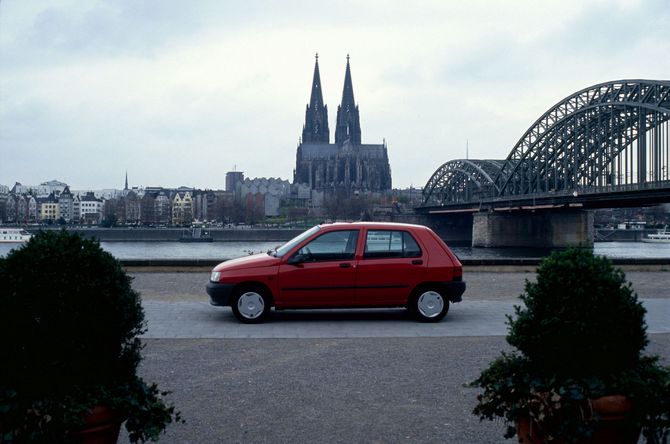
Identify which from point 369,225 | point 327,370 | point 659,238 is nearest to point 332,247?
point 369,225

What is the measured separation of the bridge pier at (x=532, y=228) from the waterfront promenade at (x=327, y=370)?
66485mm

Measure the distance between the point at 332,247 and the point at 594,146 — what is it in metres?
68.3

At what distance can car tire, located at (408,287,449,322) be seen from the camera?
1015cm

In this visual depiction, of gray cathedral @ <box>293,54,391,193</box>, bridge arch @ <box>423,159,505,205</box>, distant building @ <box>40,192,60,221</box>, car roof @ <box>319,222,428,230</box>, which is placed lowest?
car roof @ <box>319,222,428,230</box>

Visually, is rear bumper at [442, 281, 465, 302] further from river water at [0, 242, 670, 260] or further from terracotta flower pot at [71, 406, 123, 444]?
river water at [0, 242, 670, 260]

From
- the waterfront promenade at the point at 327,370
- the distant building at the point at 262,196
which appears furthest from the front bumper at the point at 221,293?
Result: the distant building at the point at 262,196

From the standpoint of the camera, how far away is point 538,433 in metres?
3.79

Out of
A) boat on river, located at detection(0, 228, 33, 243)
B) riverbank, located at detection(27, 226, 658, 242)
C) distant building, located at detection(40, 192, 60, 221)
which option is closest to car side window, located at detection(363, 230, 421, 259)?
boat on river, located at detection(0, 228, 33, 243)

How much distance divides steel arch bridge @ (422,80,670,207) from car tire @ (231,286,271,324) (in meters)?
45.8

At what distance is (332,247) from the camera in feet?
33.2

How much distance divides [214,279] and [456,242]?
9344 centimetres

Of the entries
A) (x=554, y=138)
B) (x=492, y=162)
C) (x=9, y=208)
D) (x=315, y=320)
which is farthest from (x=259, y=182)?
(x=315, y=320)

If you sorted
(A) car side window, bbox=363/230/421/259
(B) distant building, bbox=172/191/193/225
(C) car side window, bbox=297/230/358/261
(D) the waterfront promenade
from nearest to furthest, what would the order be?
1. (D) the waterfront promenade
2. (C) car side window, bbox=297/230/358/261
3. (A) car side window, bbox=363/230/421/259
4. (B) distant building, bbox=172/191/193/225

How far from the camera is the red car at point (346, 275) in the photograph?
32.7 feet
